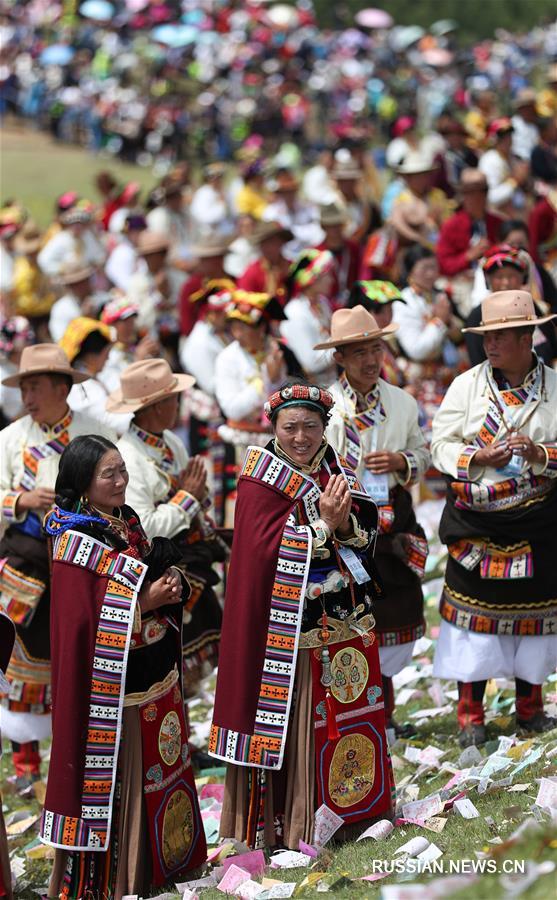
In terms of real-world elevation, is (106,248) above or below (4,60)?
below

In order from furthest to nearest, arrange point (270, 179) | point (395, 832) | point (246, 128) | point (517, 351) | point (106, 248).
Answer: point (246, 128), point (270, 179), point (106, 248), point (517, 351), point (395, 832)

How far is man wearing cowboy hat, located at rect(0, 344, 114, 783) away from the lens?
720cm

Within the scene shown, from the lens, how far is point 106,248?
16.1 m

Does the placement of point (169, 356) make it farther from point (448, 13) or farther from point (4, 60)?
point (448, 13)

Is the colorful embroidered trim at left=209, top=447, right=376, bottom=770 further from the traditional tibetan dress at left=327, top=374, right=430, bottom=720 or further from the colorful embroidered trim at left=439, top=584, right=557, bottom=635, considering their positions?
the colorful embroidered trim at left=439, top=584, right=557, bottom=635

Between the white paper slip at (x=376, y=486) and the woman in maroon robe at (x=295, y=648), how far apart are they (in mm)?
992

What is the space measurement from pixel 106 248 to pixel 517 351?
10118 millimetres

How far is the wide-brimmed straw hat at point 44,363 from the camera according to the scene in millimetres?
7203

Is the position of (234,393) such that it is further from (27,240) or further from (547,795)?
(27,240)

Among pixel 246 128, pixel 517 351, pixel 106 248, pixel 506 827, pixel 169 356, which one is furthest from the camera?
pixel 246 128

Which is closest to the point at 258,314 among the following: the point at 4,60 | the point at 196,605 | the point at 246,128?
the point at 196,605

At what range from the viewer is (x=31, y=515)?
7219mm

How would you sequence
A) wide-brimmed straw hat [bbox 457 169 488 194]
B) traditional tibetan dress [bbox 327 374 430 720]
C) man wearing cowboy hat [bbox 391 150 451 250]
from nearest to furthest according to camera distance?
traditional tibetan dress [bbox 327 374 430 720] → wide-brimmed straw hat [bbox 457 169 488 194] → man wearing cowboy hat [bbox 391 150 451 250]

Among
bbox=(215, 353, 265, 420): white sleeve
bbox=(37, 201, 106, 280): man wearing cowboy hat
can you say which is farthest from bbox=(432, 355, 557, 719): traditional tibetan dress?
bbox=(37, 201, 106, 280): man wearing cowboy hat
